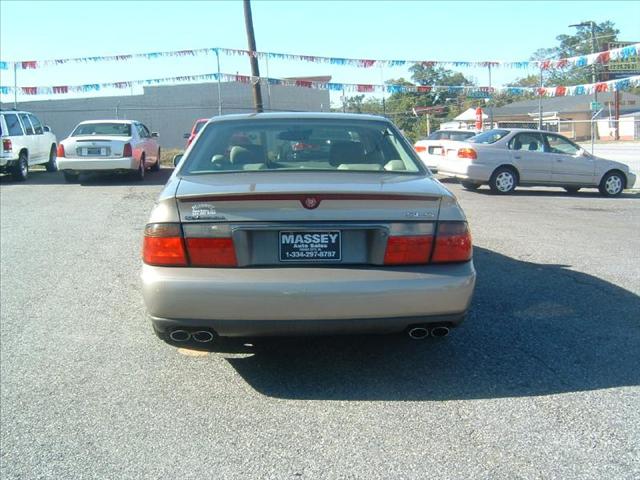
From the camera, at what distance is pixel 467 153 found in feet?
48.1

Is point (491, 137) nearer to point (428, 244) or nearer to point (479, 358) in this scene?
point (479, 358)

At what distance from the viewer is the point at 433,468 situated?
9.98 feet

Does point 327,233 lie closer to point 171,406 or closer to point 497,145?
point 171,406

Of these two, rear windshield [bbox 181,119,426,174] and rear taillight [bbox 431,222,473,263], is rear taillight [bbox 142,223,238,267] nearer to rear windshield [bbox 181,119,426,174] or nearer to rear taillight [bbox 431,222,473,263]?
rear windshield [bbox 181,119,426,174]

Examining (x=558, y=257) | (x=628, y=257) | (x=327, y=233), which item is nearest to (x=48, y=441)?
(x=327, y=233)

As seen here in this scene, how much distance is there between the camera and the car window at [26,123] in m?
17.1

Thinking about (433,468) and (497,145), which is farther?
(497,145)

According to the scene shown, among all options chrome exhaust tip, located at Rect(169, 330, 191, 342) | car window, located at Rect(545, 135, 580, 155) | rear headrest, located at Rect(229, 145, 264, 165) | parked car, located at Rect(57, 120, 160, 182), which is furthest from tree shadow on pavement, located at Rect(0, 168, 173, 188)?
chrome exhaust tip, located at Rect(169, 330, 191, 342)

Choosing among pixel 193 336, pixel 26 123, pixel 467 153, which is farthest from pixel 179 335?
pixel 26 123

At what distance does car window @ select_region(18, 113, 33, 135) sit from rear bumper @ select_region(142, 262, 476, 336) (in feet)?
50.1

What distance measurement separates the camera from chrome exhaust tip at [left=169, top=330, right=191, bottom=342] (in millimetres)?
3752

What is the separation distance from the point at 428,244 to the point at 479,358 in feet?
3.52

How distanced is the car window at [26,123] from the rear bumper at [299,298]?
15273 millimetres

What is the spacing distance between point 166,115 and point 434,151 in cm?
2460
